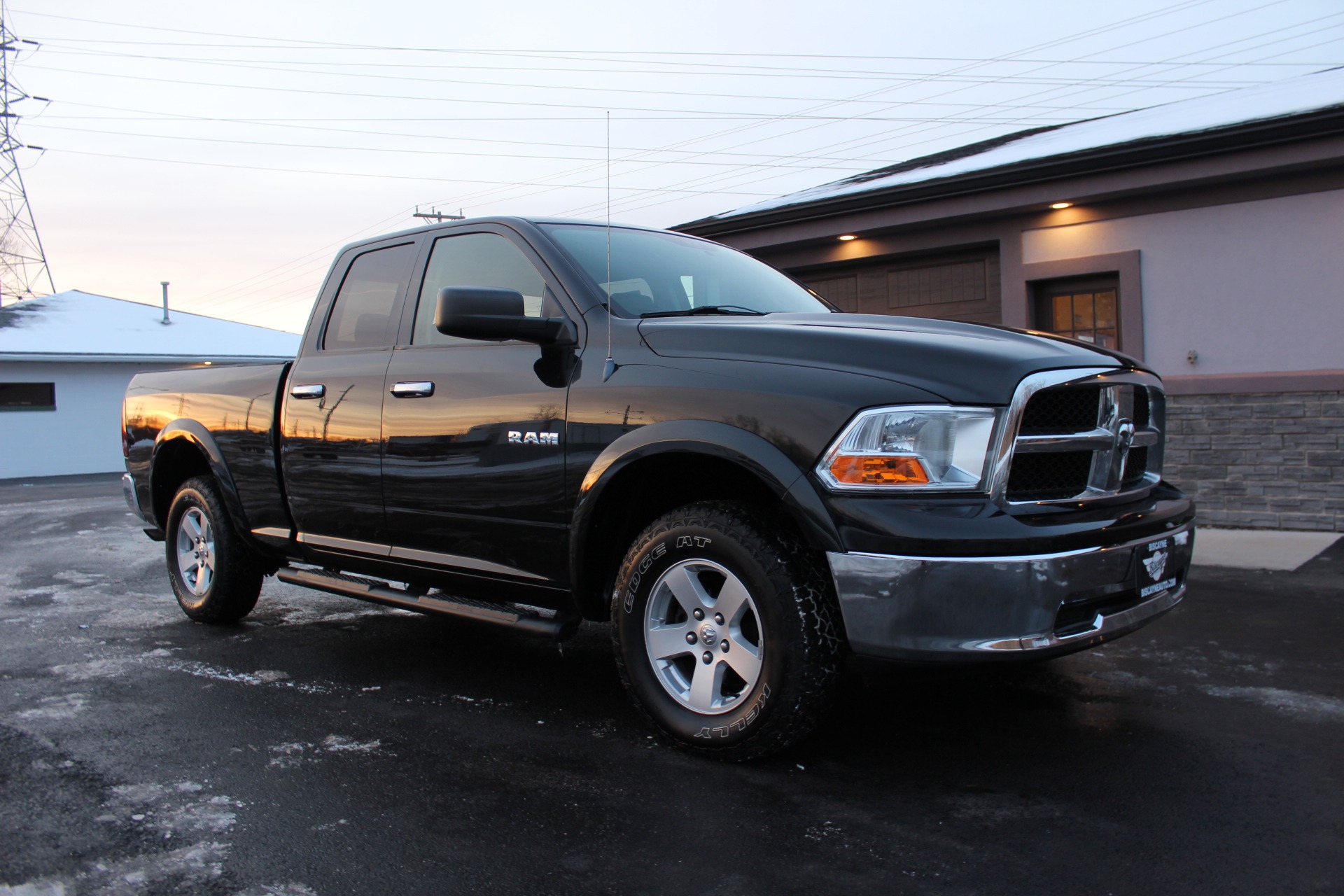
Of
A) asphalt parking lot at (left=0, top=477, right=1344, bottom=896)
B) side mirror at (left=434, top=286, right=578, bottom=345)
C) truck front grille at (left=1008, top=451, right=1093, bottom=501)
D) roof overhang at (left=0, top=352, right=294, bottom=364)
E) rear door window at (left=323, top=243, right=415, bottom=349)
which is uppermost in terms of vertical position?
roof overhang at (left=0, top=352, right=294, bottom=364)

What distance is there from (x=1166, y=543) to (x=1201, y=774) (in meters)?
0.74

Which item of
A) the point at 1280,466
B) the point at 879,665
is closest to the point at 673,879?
the point at 879,665

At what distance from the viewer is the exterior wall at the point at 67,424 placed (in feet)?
89.9

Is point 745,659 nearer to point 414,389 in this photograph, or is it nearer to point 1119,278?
point 414,389

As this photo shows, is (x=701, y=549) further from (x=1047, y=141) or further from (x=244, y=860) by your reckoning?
(x=1047, y=141)

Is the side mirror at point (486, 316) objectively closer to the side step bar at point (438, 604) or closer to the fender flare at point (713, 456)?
the fender flare at point (713, 456)

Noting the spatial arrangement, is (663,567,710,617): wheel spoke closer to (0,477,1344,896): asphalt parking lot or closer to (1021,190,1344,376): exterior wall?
(0,477,1344,896): asphalt parking lot

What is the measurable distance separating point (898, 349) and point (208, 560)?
430 cm

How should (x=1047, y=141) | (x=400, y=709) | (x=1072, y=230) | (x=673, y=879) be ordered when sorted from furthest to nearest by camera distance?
(x=1047, y=141)
(x=1072, y=230)
(x=400, y=709)
(x=673, y=879)

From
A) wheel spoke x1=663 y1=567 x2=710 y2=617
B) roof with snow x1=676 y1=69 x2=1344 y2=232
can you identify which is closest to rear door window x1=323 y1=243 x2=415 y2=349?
wheel spoke x1=663 y1=567 x2=710 y2=617

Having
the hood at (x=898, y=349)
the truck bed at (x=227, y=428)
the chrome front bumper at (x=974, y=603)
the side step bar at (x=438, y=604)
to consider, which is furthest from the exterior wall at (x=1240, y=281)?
the truck bed at (x=227, y=428)

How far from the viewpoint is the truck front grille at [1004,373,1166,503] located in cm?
322

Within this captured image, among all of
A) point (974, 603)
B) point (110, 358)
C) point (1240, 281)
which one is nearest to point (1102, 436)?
point (974, 603)

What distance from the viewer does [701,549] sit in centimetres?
351
